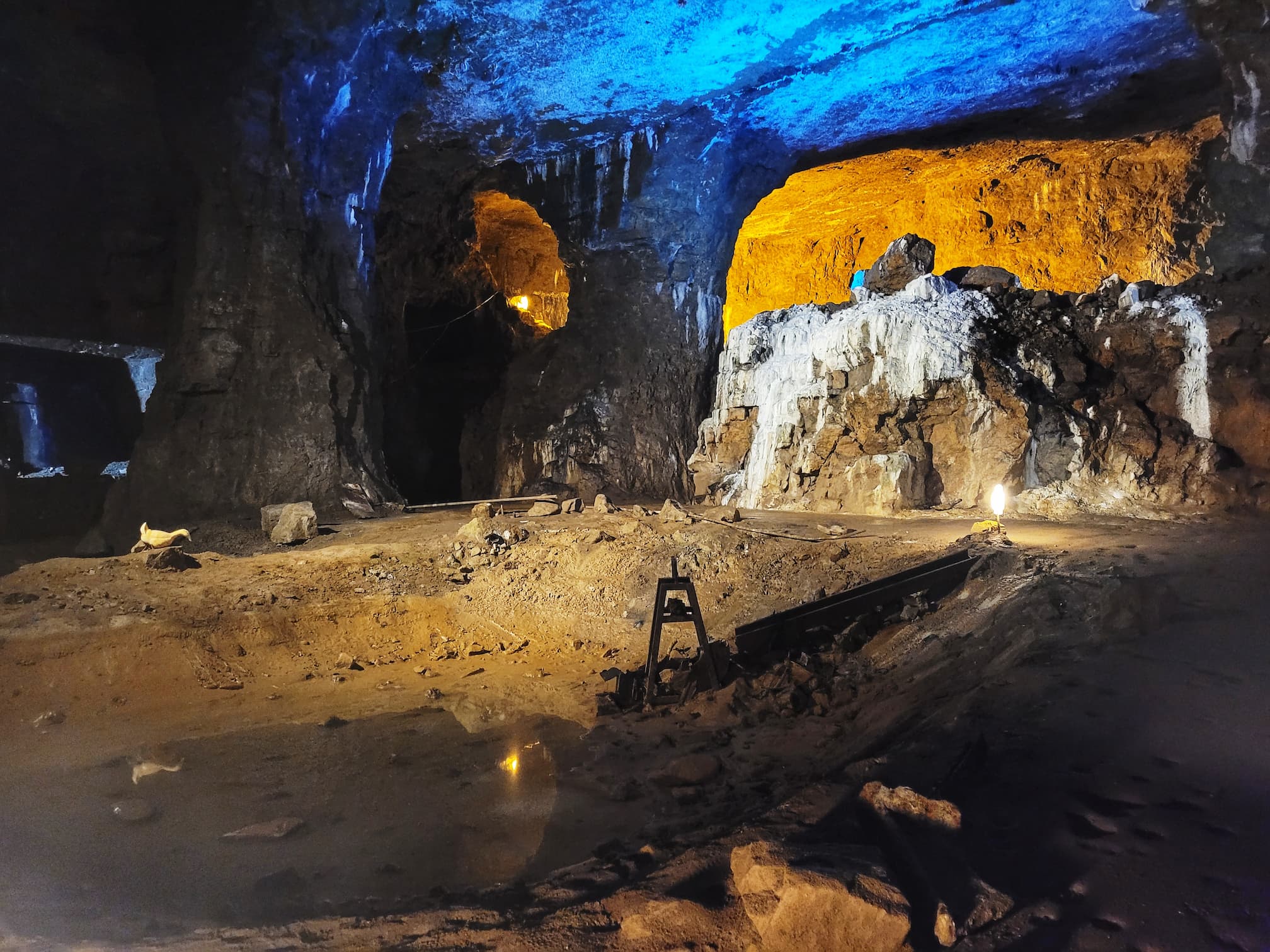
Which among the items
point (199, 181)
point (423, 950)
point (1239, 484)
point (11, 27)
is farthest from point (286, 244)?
point (1239, 484)

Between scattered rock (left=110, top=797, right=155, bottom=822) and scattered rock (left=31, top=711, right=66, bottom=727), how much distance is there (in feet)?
5.03

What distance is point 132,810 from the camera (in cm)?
377

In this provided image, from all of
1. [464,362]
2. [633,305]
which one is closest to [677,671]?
[633,305]

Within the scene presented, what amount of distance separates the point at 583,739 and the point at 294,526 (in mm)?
4691

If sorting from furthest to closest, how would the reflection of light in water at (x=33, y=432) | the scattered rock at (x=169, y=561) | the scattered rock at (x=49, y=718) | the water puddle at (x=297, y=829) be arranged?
the reflection of light in water at (x=33, y=432), the scattered rock at (x=169, y=561), the scattered rock at (x=49, y=718), the water puddle at (x=297, y=829)

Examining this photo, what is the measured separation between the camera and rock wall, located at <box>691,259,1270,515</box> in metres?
8.60

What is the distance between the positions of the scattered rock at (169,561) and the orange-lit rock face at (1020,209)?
12.1 m

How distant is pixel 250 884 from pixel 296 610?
349cm

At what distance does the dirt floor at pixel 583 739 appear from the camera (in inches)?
91.7

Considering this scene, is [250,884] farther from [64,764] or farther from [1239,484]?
[1239,484]

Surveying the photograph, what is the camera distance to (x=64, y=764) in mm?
4340

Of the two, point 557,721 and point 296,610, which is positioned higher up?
point 296,610

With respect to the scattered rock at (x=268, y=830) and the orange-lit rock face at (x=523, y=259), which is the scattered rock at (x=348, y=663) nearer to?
the scattered rock at (x=268, y=830)

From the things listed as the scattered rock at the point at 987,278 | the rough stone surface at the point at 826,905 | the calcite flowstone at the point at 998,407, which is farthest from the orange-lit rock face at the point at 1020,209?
the rough stone surface at the point at 826,905
